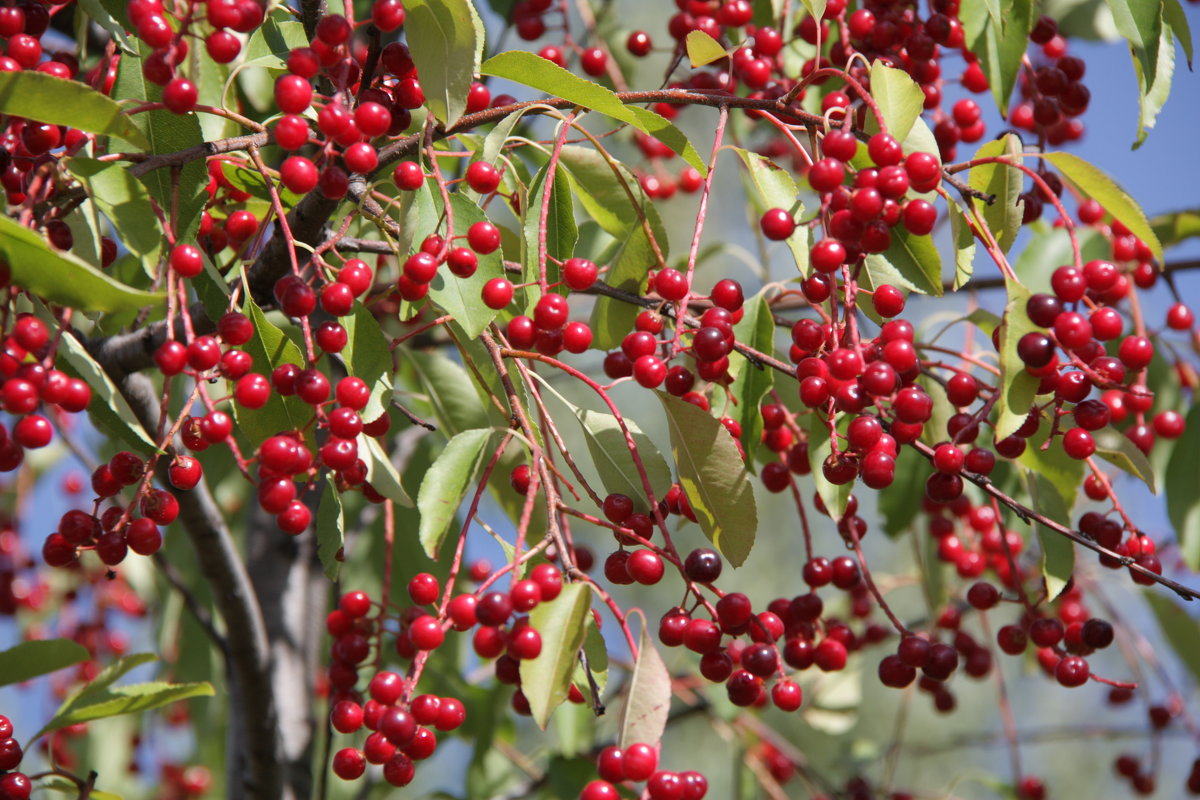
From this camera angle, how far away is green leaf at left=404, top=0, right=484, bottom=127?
2.83 ft

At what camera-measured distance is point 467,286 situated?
86cm

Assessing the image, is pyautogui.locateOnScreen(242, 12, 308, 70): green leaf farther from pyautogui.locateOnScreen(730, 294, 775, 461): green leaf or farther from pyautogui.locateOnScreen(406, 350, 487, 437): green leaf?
pyautogui.locateOnScreen(730, 294, 775, 461): green leaf

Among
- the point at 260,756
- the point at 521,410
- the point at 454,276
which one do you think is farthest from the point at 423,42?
the point at 260,756

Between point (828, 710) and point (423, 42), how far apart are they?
1776 mm

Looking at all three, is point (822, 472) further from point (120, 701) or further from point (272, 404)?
point (120, 701)

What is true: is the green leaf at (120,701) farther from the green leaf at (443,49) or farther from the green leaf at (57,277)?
the green leaf at (443,49)

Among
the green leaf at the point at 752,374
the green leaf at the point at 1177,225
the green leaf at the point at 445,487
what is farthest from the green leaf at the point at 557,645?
the green leaf at the point at 1177,225

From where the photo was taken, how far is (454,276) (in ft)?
2.83

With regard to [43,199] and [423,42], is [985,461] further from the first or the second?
[43,199]

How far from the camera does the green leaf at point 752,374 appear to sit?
1.04 meters

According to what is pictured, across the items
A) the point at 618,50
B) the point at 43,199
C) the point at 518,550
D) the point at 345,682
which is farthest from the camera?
the point at 618,50

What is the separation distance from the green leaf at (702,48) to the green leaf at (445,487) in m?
0.40

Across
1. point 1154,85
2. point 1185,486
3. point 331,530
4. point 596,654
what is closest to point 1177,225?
point 1185,486

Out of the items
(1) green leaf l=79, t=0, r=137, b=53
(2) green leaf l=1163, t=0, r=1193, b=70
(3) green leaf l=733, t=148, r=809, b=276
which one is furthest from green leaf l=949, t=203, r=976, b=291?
(1) green leaf l=79, t=0, r=137, b=53
